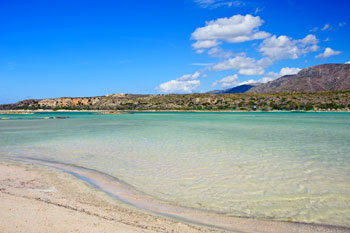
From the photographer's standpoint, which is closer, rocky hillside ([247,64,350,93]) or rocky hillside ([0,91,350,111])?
rocky hillside ([0,91,350,111])

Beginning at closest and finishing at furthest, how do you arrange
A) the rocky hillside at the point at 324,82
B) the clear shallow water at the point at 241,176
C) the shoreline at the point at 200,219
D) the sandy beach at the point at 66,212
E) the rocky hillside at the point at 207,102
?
the sandy beach at the point at 66,212 < the shoreline at the point at 200,219 < the clear shallow water at the point at 241,176 < the rocky hillside at the point at 207,102 < the rocky hillside at the point at 324,82

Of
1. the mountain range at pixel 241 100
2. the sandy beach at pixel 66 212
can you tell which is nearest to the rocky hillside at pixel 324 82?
the mountain range at pixel 241 100

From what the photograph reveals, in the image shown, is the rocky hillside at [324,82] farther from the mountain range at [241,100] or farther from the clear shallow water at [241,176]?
the clear shallow water at [241,176]

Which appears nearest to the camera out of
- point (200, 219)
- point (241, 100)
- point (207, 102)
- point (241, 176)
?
point (200, 219)

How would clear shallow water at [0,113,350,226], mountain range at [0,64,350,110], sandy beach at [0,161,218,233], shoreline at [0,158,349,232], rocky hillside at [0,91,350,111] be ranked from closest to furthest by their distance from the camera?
1. sandy beach at [0,161,218,233]
2. shoreline at [0,158,349,232]
3. clear shallow water at [0,113,350,226]
4. rocky hillside at [0,91,350,111]
5. mountain range at [0,64,350,110]

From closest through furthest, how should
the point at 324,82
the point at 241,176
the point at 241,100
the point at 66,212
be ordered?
1. the point at 66,212
2. the point at 241,176
3. the point at 241,100
4. the point at 324,82

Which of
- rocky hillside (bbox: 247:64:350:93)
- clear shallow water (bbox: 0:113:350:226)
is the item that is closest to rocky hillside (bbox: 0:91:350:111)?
rocky hillside (bbox: 247:64:350:93)

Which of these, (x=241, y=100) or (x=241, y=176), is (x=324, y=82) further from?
(x=241, y=176)

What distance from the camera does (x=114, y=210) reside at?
18.7ft

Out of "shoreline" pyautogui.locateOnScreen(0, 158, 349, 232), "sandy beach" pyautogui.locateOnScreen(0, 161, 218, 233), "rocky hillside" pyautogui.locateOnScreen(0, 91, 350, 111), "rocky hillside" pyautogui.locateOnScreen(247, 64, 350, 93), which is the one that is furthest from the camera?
"rocky hillside" pyautogui.locateOnScreen(247, 64, 350, 93)

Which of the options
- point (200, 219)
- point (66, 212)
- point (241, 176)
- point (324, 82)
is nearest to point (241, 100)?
point (324, 82)

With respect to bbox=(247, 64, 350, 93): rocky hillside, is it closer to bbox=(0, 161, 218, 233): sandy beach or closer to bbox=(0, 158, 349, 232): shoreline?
bbox=(0, 158, 349, 232): shoreline

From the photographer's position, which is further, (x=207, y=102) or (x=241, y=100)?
(x=207, y=102)

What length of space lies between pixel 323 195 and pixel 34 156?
1198 centimetres
